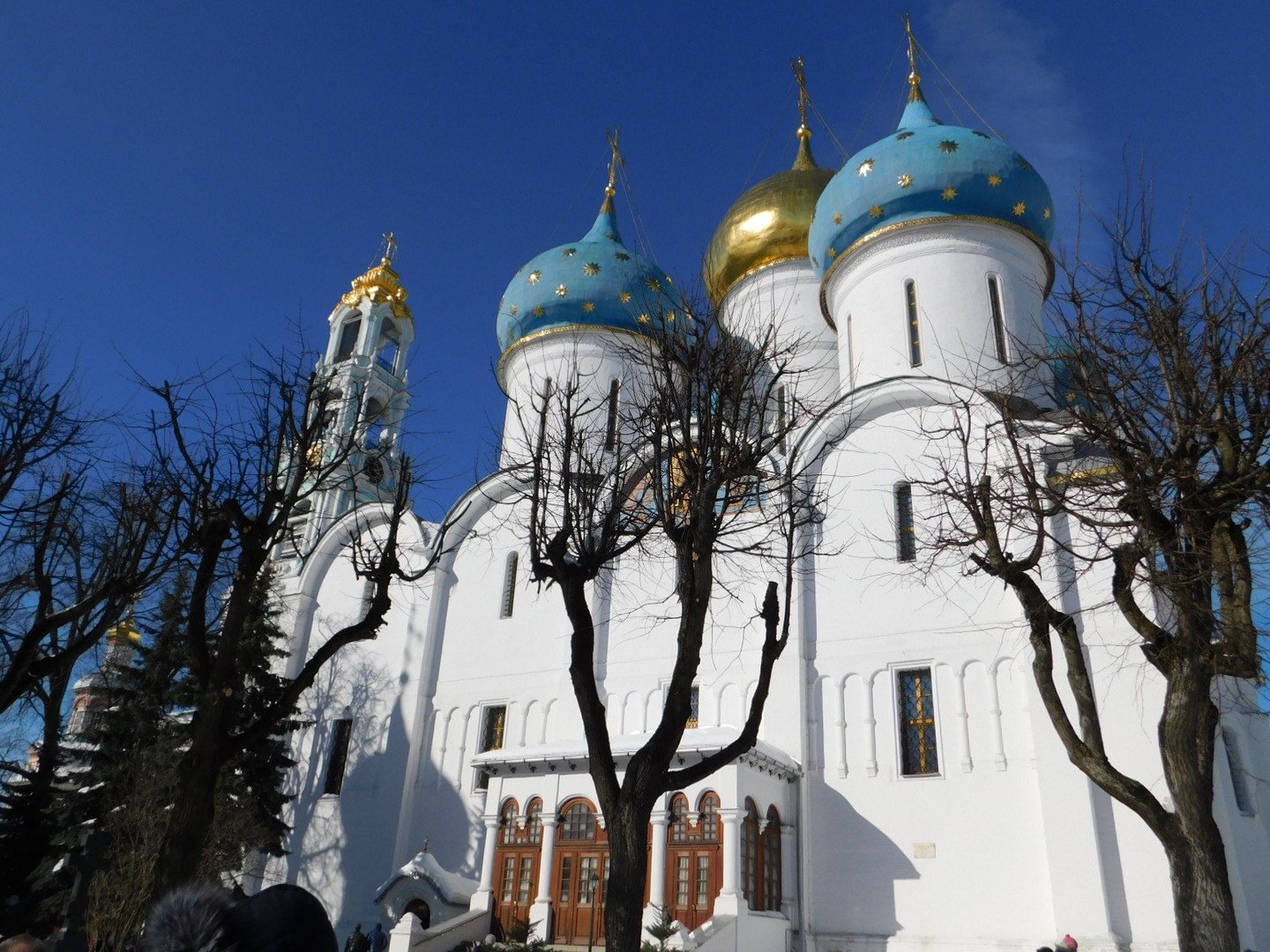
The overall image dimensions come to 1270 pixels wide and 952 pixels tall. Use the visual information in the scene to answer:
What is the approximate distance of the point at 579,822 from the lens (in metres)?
13.6

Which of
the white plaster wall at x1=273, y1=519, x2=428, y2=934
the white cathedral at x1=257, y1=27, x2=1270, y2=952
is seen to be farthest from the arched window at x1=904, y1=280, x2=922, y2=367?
the white plaster wall at x1=273, y1=519, x2=428, y2=934

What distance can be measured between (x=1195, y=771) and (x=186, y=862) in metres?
7.07

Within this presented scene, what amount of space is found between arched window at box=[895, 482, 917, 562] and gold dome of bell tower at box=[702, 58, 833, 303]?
7276 millimetres

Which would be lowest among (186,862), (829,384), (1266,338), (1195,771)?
(186,862)

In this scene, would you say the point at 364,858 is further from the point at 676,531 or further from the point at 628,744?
the point at 676,531

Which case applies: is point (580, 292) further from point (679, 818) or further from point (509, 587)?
point (679, 818)

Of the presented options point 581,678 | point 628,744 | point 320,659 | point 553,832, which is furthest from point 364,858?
point 581,678

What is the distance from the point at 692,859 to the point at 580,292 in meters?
11.9

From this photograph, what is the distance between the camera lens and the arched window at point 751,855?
12.2 metres

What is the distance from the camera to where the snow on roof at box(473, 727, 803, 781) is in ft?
41.2

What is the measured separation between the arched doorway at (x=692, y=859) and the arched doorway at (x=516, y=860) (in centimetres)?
207

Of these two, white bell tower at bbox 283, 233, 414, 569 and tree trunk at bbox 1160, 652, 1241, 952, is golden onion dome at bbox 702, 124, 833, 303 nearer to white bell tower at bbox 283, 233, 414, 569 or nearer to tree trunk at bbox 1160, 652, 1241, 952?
white bell tower at bbox 283, 233, 414, 569

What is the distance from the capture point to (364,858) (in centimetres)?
1655

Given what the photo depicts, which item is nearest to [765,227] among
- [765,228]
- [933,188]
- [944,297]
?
[765,228]
